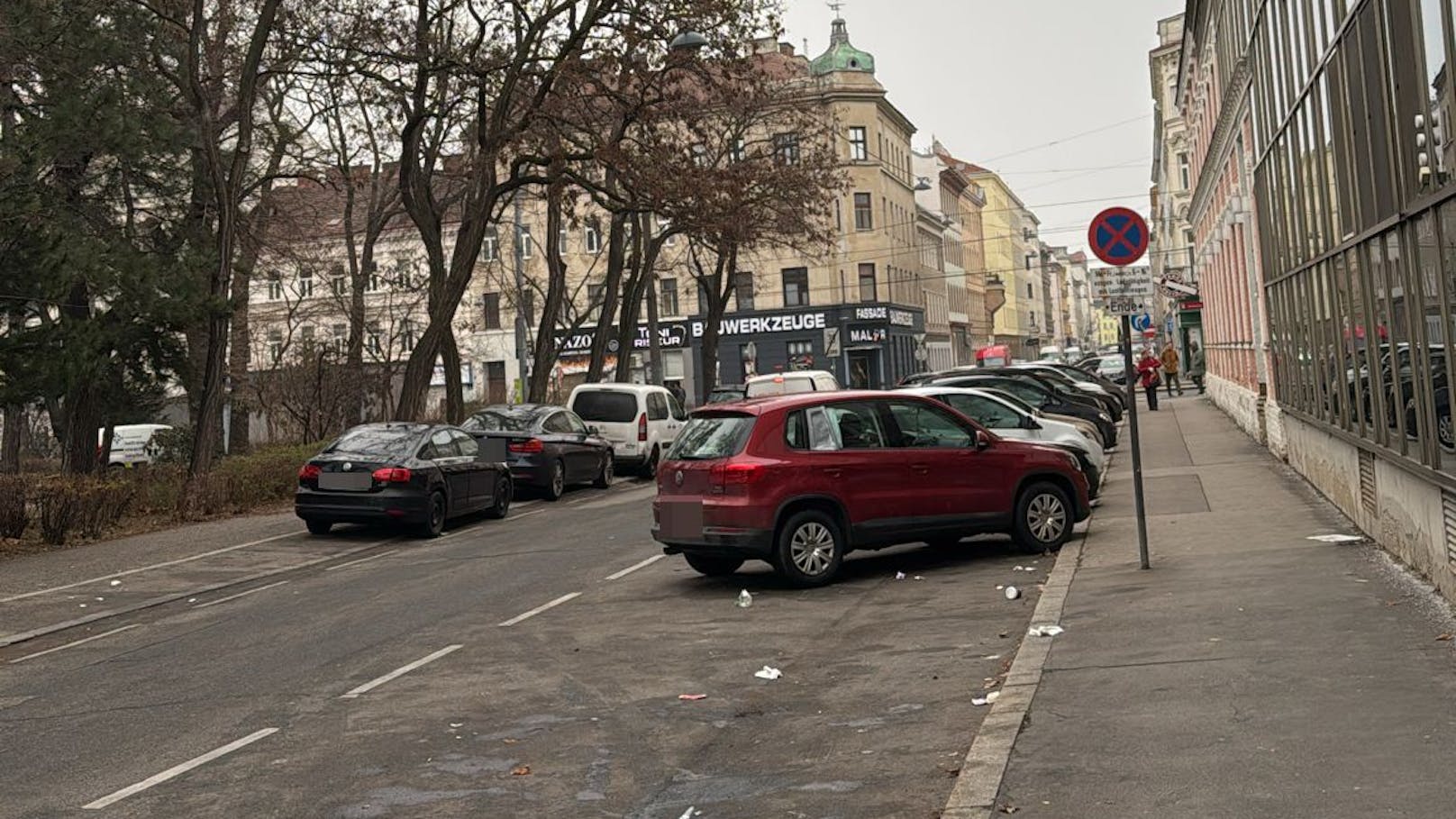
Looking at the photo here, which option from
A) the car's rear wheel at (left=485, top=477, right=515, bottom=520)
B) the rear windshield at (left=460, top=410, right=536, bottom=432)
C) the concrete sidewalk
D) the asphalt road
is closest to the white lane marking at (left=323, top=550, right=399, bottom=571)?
the asphalt road

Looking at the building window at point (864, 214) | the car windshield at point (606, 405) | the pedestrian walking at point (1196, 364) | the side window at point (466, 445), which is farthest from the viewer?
the building window at point (864, 214)

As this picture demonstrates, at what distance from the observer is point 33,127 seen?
68.6ft

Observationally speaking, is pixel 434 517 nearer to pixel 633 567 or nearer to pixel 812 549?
pixel 633 567

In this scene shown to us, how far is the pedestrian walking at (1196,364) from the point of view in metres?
58.3

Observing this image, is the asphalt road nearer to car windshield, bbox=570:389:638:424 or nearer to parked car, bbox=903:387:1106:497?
parked car, bbox=903:387:1106:497

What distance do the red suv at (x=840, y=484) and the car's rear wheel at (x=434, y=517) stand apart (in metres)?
6.98

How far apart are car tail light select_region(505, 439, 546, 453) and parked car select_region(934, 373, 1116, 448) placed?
6842 mm

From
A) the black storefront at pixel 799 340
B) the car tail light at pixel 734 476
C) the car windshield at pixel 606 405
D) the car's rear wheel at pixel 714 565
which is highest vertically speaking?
the black storefront at pixel 799 340

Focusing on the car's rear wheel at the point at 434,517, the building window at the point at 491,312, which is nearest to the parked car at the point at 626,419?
the car's rear wheel at the point at 434,517

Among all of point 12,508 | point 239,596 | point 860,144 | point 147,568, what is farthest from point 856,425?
point 860,144

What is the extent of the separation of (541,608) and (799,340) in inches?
2617

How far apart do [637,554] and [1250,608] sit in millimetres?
8532

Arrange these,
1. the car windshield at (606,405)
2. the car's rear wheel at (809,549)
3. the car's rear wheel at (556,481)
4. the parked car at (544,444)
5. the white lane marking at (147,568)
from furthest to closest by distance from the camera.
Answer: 1. the car windshield at (606,405)
2. the car's rear wheel at (556,481)
3. the parked car at (544,444)
4. the white lane marking at (147,568)
5. the car's rear wheel at (809,549)

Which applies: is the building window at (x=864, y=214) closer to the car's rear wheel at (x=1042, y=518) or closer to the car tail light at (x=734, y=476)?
the car's rear wheel at (x=1042, y=518)
